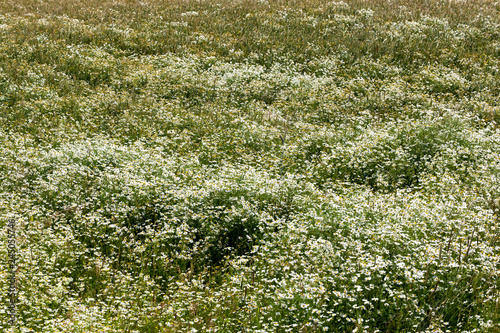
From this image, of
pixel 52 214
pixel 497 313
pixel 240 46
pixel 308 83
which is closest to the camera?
pixel 497 313

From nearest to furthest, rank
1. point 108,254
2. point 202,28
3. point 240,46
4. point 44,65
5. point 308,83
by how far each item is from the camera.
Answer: point 108,254
point 308,83
point 44,65
point 240,46
point 202,28

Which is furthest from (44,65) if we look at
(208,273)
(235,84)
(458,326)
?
(458,326)

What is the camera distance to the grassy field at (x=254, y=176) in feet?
15.4

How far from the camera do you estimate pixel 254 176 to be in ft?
24.9

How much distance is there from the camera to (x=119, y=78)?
1416 cm

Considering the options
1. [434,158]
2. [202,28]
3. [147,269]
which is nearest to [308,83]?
[434,158]

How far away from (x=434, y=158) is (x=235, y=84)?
7.18 metres

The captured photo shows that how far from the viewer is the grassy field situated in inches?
185

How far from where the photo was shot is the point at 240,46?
57.0 ft

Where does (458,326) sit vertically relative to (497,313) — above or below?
below

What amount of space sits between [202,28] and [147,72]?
244 inches

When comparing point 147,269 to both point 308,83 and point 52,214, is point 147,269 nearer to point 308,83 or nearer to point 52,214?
point 52,214

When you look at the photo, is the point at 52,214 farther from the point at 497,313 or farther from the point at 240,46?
the point at 240,46

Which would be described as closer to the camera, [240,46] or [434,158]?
[434,158]
